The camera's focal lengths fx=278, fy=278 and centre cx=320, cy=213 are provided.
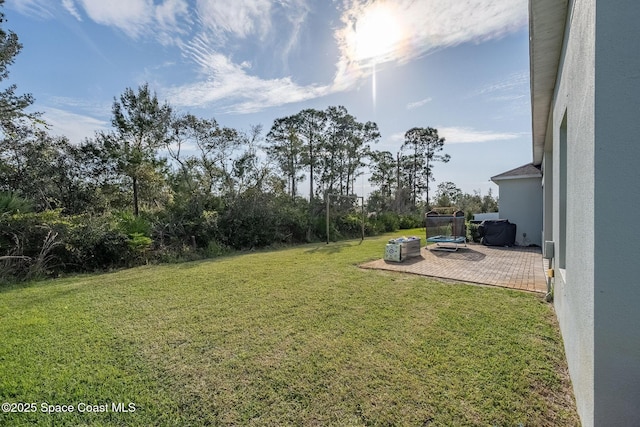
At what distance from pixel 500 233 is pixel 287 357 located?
1122 cm

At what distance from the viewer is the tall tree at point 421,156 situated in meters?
31.6

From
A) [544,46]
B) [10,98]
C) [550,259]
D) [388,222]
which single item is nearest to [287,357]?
[550,259]

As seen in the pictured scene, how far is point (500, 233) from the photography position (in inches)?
441

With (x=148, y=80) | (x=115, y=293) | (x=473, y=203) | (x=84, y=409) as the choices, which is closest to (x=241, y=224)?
(x=115, y=293)

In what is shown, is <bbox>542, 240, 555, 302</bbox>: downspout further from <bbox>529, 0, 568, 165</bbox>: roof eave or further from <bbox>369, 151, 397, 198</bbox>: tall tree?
<bbox>369, 151, 397, 198</bbox>: tall tree

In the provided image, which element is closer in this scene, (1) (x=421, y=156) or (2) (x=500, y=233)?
(2) (x=500, y=233)

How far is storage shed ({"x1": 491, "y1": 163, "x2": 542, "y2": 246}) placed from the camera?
1102cm

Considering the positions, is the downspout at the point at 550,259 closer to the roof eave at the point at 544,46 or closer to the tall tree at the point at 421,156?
the roof eave at the point at 544,46

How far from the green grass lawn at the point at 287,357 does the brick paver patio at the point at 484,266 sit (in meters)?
0.86

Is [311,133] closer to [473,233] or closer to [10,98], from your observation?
[473,233]

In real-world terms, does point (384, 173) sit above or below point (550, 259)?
above

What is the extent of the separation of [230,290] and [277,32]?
8116 millimetres
